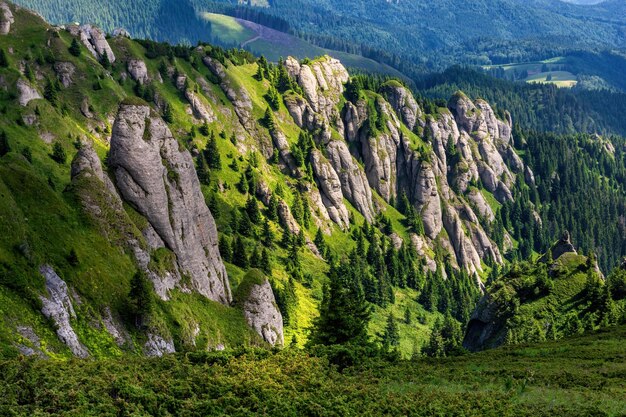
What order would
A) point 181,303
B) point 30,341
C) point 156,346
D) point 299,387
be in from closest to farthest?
point 299,387
point 30,341
point 156,346
point 181,303

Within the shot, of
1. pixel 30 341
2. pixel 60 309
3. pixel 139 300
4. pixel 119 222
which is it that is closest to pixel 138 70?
pixel 119 222

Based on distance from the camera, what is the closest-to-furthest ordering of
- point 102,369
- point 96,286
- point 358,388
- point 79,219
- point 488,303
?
point 102,369 < point 358,388 < point 96,286 < point 79,219 < point 488,303

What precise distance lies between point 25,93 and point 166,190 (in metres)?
55.5

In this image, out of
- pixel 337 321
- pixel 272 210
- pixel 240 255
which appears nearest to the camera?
pixel 337 321

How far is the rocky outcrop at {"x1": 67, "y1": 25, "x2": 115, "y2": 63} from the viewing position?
17388 centimetres

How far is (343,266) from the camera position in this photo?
190 meters

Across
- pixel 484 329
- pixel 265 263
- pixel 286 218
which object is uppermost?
pixel 286 218

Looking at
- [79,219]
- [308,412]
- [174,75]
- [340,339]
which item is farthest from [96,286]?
[174,75]

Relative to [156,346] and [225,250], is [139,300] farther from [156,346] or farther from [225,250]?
[225,250]

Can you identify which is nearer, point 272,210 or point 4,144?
point 4,144

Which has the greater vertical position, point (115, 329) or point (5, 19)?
point (5, 19)

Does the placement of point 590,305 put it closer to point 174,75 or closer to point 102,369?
point 102,369

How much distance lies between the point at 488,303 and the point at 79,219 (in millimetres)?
78565

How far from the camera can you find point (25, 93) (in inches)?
5162
